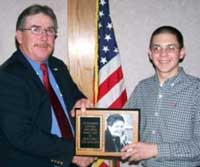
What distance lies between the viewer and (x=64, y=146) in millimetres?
1839

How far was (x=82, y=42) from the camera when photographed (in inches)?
103

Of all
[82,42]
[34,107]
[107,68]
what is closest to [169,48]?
[107,68]

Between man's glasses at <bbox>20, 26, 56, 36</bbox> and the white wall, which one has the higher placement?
the white wall

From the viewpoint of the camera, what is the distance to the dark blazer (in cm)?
174

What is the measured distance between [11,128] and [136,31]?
4.53 ft

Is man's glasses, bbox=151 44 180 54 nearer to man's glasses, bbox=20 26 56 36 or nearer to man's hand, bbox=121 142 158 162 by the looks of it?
man's hand, bbox=121 142 158 162

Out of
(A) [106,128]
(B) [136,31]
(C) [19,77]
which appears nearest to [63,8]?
(B) [136,31]

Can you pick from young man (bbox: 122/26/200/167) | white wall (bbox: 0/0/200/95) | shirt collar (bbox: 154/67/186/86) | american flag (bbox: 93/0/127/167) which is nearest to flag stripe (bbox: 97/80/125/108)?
american flag (bbox: 93/0/127/167)

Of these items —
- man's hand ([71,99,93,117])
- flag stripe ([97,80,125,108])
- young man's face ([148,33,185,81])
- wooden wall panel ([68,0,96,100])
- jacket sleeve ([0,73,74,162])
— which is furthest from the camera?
wooden wall panel ([68,0,96,100])

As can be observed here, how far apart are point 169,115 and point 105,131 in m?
0.38

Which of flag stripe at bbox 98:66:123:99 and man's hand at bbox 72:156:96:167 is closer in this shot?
man's hand at bbox 72:156:96:167

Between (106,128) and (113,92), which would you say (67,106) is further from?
(113,92)

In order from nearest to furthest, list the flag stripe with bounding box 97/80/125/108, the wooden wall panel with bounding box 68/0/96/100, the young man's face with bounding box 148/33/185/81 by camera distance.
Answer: the young man's face with bounding box 148/33/185/81, the flag stripe with bounding box 97/80/125/108, the wooden wall panel with bounding box 68/0/96/100

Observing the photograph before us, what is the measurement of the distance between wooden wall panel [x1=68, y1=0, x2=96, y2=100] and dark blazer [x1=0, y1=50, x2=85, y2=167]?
0.77 meters
